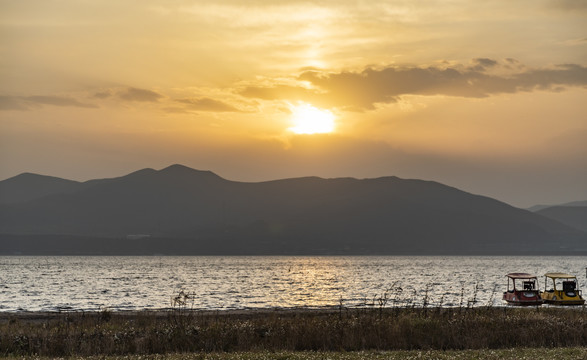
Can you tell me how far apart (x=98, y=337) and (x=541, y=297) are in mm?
53716

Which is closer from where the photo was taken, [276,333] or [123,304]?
[276,333]

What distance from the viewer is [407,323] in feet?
135

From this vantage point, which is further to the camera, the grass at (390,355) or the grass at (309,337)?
the grass at (309,337)

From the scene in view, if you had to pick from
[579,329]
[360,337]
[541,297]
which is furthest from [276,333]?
[541,297]

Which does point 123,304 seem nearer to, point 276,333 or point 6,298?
point 6,298

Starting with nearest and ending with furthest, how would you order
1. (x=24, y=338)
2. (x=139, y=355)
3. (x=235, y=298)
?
(x=139, y=355) < (x=24, y=338) < (x=235, y=298)

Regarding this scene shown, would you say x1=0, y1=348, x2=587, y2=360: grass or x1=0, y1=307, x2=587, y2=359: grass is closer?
x1=0, y1=348, x2=587, y2=360: grass

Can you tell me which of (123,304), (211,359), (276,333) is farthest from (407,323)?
(123,304)

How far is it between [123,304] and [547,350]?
201ft

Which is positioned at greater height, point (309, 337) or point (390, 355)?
point (309, 337)

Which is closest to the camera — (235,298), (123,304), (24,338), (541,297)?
(24,338)

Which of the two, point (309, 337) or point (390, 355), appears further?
point (309, 337)

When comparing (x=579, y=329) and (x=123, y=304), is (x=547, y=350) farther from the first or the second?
(x=123, y=304)

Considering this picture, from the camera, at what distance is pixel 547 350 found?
35.4 m
